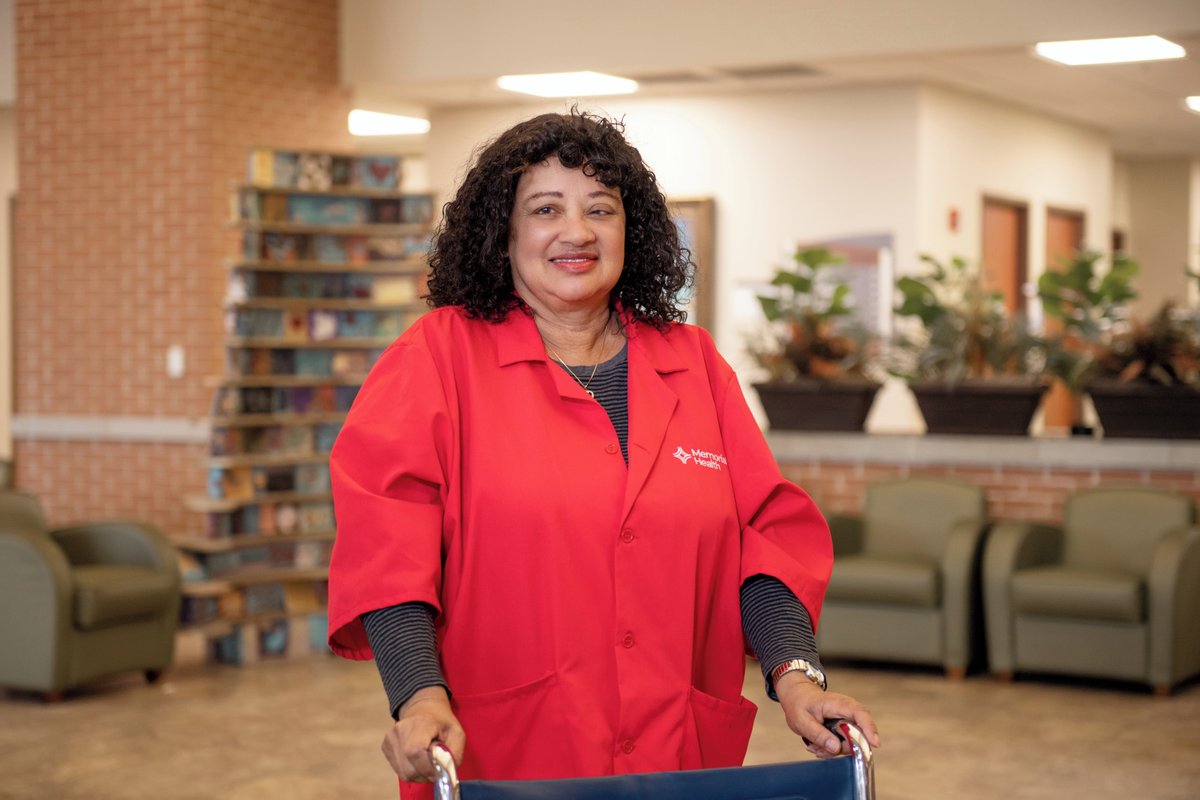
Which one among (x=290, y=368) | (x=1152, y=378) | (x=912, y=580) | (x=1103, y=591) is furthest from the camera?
(x=290, y=368)

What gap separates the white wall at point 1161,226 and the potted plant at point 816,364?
8.23 m

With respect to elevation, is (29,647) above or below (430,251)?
below

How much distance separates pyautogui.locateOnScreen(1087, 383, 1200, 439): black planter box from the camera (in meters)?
7.00

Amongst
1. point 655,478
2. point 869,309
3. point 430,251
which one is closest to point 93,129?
point 869,309

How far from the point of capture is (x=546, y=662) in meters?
2.05

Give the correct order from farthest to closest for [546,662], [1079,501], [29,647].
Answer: [1079,501] < [29,647] < [546,662]

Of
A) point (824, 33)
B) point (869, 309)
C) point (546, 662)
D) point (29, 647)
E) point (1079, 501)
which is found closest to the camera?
point (546, 662)

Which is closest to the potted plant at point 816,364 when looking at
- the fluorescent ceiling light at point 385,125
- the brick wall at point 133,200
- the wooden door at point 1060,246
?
the brick wall at point 133,200

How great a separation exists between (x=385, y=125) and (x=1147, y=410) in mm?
6735

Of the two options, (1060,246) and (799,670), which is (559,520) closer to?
(799,670)

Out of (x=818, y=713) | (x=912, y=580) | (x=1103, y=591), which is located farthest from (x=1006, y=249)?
(x=818, y=713)

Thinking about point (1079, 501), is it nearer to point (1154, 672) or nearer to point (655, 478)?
point (1154, 672)

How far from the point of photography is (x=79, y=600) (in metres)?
6.44

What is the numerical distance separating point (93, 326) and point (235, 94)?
5.23ft
